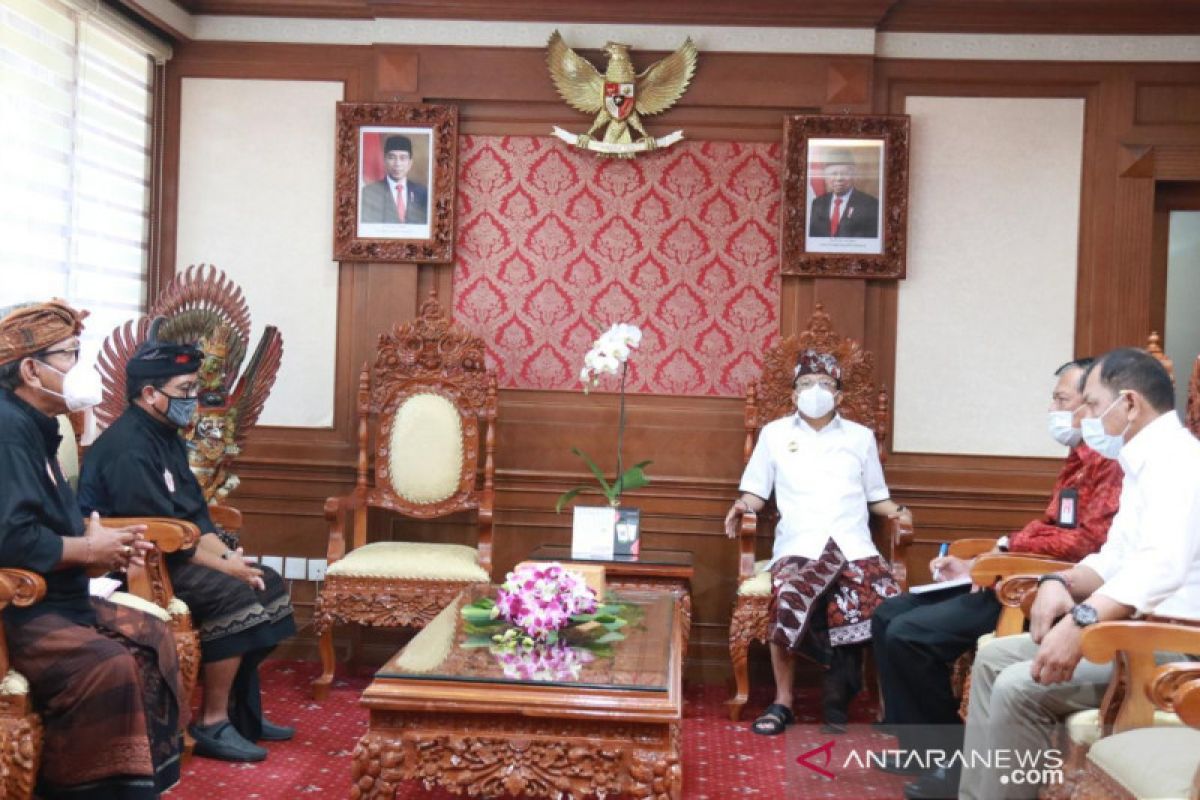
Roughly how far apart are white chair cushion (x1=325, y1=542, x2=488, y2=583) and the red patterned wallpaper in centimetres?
101

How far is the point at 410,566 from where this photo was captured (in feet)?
15.9

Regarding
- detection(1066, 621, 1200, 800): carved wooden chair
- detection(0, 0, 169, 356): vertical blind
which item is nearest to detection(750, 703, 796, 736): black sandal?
detection(1066, 621, 1200, 800): carved wooden chair

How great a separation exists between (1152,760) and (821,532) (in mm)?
2531

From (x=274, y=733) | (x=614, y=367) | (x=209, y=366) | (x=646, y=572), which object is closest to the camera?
(x=274, y=733)

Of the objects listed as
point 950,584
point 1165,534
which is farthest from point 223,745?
point 1165,534

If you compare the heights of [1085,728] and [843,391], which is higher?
[843,391]

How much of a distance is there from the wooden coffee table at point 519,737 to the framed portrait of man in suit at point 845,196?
288cm

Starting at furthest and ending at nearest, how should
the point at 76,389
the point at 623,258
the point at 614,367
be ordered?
the point at 623,258 < the point at 614,367 < the point at 76,389

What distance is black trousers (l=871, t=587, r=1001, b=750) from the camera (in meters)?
3.93

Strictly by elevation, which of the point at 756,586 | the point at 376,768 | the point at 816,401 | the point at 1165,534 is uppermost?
the point at 816,401

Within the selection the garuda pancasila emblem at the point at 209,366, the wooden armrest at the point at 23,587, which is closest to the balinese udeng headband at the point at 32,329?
the wooden armrest at the point at 23,587

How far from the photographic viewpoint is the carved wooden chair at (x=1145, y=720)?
7.66 ft

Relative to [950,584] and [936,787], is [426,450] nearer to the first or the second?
[950,584]

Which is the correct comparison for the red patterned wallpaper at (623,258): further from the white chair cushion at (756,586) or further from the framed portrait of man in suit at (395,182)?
the white chair cushion at (756,586)
